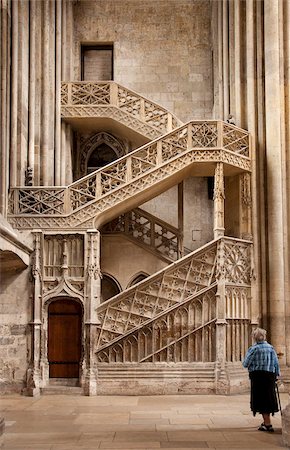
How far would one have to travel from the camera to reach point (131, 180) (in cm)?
1736

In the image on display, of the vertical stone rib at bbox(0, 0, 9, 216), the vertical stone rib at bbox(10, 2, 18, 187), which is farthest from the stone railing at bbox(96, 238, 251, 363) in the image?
the vertical stone rib at bbox(10, 2, 18, 187)

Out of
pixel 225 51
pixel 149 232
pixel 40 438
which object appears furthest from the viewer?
pixel 149 232

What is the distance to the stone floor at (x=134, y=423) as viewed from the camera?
33.0 feet

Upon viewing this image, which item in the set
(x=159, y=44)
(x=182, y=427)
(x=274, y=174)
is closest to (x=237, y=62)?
(x=274, y=174)

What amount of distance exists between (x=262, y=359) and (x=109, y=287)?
10600 millimetres

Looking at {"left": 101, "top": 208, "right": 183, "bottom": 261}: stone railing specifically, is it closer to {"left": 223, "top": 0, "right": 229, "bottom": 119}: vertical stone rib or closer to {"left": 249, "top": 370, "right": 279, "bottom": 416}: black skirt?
{"left": 223, "top": 0, "right": 229, "bottom": 119}: vertical stone rib

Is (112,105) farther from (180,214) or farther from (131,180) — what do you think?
(131,180)

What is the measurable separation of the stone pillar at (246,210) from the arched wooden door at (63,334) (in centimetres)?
442

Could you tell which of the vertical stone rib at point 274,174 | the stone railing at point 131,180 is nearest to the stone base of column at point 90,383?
the stone railing at point 131,180

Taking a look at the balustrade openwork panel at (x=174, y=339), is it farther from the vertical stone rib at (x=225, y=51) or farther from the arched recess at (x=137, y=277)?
the vertical stone rib at (x=225, y=51)

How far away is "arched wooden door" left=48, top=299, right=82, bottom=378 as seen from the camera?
17766mm

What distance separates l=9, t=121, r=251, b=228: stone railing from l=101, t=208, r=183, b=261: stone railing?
2956 millimetres

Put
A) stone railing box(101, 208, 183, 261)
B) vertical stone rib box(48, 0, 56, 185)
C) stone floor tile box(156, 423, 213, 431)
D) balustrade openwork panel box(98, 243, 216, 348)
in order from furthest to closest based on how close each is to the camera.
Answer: stone railing box(101, 208, 183, 261) → vertical stone rib box(48, 0, 56, 185) → balustrade openwork panel box(98, 243, 216, 348) → stone floor tile box(156, 423, 213, 431)

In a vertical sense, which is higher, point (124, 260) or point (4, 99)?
point (4, 99)
